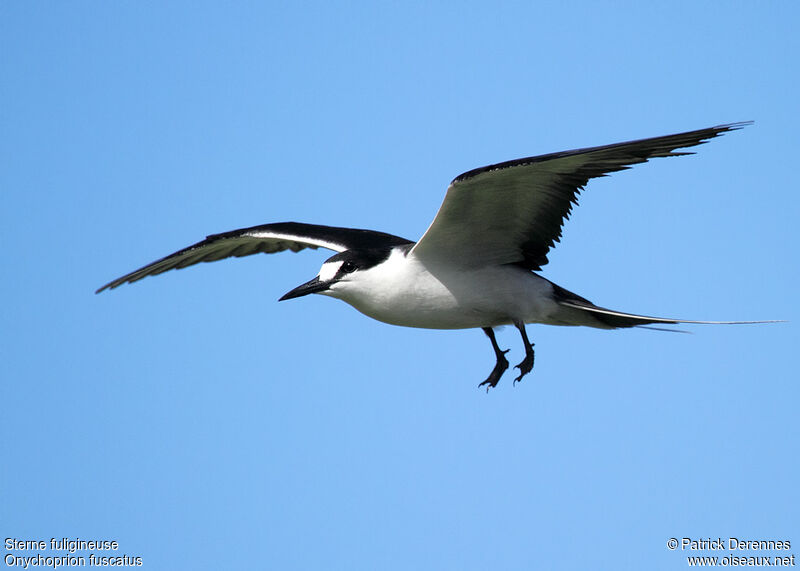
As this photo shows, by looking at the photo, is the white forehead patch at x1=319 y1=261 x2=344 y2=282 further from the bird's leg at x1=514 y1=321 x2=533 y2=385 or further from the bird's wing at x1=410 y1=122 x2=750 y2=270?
the bird's leg at x1=514 y1=321 x2=533 y2=385

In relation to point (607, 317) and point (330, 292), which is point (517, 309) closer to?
point (607, 317)

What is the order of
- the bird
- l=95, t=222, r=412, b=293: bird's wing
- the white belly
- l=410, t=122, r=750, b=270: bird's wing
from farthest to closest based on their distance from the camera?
l=95, t=222, r=412, b=293: bird's wing
the white belly
the bird
l=410, t=122, r=750, b=270: bird's wing

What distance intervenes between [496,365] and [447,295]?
0.95 m

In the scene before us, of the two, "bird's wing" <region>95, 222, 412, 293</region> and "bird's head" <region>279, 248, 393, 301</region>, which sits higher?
"bird's wing" <region>95, 222, 412, 293</region>

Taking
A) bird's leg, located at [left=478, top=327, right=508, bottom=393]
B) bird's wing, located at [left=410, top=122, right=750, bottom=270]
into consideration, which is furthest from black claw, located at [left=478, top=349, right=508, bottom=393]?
bird's wing, located at [left=410, top=122, right=750, bottom=270]

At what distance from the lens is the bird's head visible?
8.46 meters

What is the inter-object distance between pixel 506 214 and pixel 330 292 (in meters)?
1.75

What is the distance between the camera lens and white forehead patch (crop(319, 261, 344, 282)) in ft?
27.9

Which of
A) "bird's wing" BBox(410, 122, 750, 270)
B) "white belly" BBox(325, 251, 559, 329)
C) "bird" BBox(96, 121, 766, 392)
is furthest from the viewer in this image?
"white belly" BBox(325, 251, 559, 329)

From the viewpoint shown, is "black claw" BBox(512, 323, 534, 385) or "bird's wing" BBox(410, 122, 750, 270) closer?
"bird's wing" BBox(410, 122, 750, 270)

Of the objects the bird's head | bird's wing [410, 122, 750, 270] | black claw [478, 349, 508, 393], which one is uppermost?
bird's wing [410, 122, 750, 270]

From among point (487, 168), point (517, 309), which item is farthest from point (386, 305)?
point (487, 168)

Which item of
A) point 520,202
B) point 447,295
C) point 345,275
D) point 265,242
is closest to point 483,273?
point 447,295

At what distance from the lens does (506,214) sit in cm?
Answer: 823
